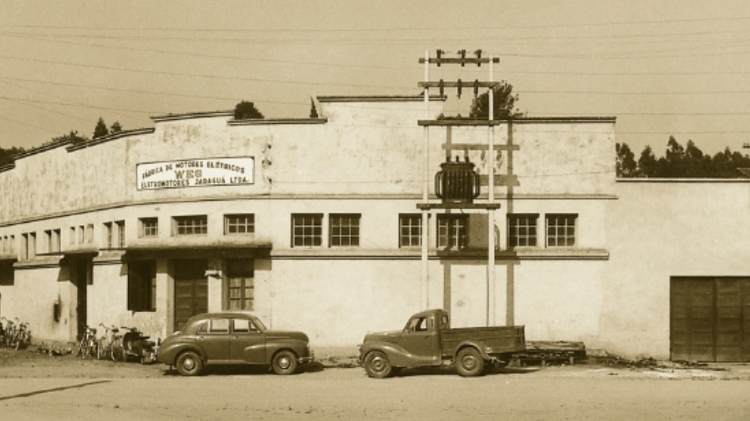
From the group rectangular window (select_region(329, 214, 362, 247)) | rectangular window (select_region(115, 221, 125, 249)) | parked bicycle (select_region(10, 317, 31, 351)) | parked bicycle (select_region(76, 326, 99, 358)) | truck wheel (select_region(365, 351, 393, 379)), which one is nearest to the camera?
truck wheel (select_region(365, 351, 393, 379))

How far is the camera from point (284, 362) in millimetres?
25922

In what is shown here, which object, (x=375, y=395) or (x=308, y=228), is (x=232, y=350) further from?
(x=375, y=395)

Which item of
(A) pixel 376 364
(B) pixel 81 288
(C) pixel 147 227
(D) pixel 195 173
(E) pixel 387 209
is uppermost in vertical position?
(D) pixel 195 173

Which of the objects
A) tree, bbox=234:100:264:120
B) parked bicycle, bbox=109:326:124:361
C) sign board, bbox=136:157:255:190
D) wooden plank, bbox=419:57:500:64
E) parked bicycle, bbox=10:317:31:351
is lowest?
parked bicycle, bbox=10:317:31:351

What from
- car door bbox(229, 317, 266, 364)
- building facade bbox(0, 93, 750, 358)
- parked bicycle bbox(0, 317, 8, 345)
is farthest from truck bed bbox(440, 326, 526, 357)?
parked bicycle bbox(0, 317, 8, 345)

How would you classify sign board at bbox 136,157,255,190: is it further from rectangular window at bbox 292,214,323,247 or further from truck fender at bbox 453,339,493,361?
truck fender at bbox 453,339,493,361

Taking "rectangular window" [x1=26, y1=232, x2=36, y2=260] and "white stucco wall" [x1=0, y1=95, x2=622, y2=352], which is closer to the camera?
"white stucco wall" [x1=0, y1=95, x2=622, y2=352]

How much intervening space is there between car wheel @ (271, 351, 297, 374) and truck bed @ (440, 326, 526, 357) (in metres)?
3.96

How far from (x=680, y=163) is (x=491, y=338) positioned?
7677cm

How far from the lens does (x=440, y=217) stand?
99.2 feet

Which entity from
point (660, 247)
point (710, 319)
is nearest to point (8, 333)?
point (660, 247)

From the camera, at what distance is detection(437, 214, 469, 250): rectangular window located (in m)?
30.2

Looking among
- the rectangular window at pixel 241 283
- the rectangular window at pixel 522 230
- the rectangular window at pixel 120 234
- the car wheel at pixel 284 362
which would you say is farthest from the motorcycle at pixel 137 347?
the rectangular window at pixel 522 230

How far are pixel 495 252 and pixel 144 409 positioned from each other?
13499 mm
